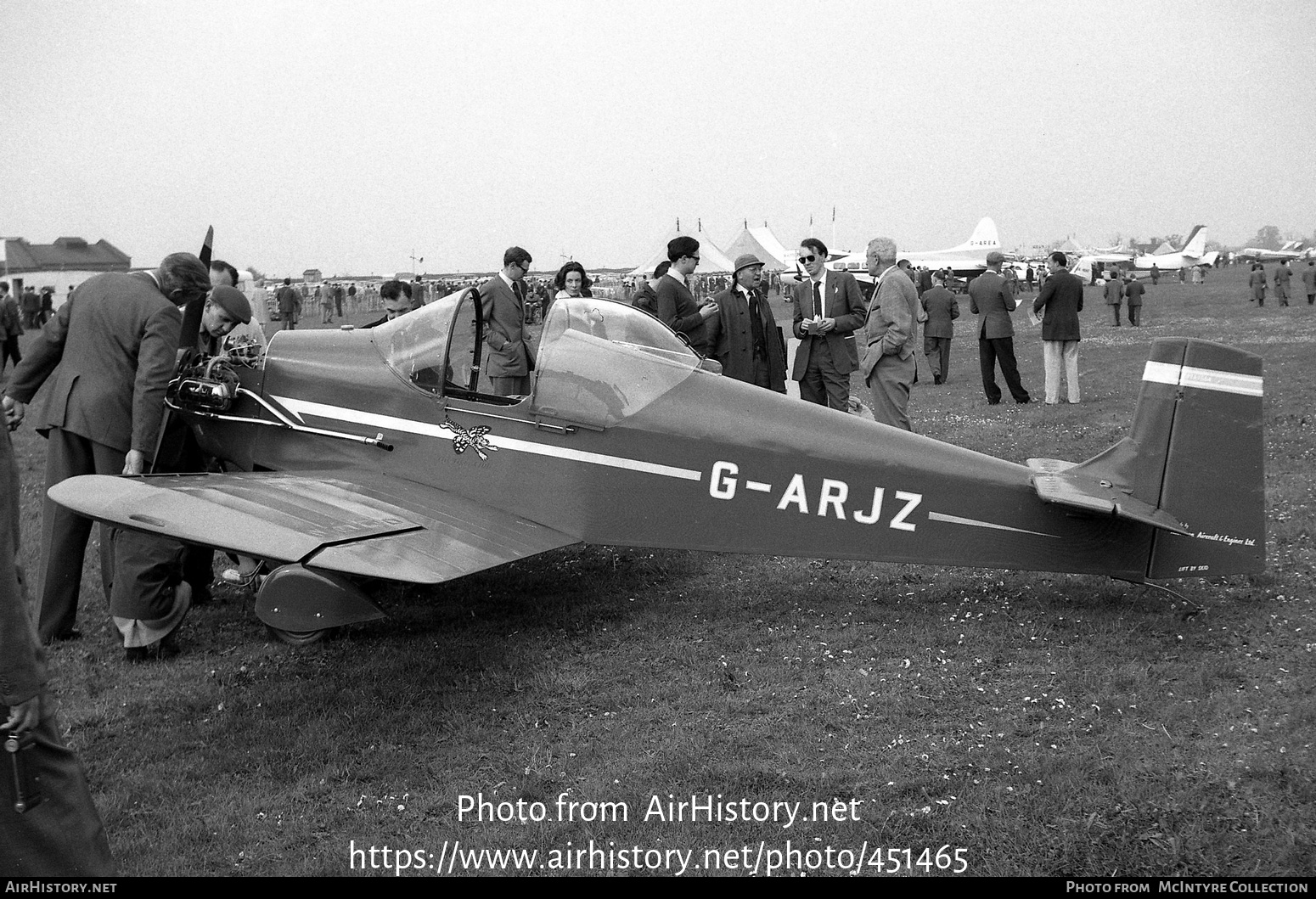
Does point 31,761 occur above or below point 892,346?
below

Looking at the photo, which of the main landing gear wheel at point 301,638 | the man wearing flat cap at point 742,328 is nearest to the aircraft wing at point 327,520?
the main landing gear wheel at point 301,638

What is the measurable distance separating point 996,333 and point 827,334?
192 inches

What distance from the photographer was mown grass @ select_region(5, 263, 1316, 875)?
3414 millimetres

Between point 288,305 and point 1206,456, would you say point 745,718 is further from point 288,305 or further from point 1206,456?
point 288,305

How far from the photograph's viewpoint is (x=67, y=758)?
2.45 metres

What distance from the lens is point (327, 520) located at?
15.6 ft

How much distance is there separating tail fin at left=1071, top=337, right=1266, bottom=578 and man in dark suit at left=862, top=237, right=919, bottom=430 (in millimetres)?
3936

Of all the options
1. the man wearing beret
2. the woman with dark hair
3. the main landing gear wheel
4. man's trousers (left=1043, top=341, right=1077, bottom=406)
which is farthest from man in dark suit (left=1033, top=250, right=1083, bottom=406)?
the main landing gear wheel

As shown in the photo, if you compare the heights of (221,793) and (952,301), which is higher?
(952,301)

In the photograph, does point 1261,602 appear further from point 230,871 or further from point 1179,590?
point 230,871

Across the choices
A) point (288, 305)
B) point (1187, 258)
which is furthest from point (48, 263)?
point (1187, 258)

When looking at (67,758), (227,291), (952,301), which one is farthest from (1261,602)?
(952,301)

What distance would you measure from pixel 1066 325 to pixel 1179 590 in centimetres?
757

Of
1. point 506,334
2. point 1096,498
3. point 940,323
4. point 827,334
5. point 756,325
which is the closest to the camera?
point 1096,498
